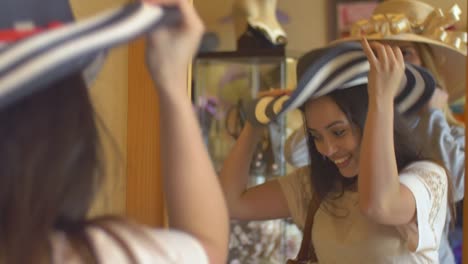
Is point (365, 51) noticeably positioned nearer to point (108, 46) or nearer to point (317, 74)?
point (317, 74)

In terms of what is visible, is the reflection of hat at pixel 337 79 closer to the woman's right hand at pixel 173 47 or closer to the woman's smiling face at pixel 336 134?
the woman's smiling face at pixel 336 134

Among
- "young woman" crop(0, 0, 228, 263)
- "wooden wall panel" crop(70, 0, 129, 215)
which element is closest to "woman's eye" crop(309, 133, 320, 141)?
"wooden wall panel" crop(70, 0, 129, 215)

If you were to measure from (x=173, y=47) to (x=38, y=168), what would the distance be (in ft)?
0.39

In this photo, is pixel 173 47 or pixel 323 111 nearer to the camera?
pixel 173 47

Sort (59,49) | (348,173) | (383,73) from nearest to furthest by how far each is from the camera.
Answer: (59,49)
(383,73)
(348,173)

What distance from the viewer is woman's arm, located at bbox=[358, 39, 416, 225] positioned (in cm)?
60

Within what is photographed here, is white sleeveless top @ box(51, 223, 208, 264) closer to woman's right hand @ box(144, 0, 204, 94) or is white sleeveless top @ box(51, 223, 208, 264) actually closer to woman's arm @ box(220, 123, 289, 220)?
woman's right hand @ box(144, 0, 204, 94)

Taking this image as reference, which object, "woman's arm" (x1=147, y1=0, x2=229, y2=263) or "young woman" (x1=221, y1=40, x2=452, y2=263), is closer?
"woman's arm" (x1=147, y1=0, x2=229, y2=263)

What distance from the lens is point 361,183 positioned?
0.63 meters

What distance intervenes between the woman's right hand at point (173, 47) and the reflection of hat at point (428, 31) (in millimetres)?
375

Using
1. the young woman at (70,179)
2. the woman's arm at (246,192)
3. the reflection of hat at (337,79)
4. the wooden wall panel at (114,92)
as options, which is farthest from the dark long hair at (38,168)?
the woman's arm at (246,192)

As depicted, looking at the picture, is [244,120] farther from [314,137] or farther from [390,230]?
[390,230]

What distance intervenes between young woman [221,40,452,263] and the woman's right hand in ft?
0.84

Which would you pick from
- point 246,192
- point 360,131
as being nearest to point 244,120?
point 246,192
